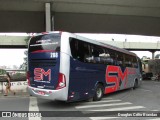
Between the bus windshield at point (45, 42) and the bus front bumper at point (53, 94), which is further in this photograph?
the bus windshield at point (45, 42)

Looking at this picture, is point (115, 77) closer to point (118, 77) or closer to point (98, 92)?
point (118, 77)

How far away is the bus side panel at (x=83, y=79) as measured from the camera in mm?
11370

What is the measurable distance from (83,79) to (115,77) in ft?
13.9

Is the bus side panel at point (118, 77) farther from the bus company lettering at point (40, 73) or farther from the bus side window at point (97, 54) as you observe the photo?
the bus company lettering at point (40, 73)

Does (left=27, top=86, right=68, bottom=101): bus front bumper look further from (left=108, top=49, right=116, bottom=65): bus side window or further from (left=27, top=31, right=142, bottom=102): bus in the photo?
(left=108, top=49, right=116, bottom=65): bus side window

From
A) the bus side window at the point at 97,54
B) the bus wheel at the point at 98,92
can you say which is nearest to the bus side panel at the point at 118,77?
the bus wheel at the point at 98,92

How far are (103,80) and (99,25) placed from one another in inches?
492

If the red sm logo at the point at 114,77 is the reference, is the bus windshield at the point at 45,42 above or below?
above

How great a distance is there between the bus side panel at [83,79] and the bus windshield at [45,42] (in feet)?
3.30

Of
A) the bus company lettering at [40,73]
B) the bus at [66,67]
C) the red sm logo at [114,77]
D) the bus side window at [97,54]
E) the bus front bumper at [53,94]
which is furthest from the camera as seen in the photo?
the red sm logo at [114,77]

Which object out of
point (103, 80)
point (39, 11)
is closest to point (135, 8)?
point (39, 11)

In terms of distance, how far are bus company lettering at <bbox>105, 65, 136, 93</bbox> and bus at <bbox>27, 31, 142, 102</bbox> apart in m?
0.54

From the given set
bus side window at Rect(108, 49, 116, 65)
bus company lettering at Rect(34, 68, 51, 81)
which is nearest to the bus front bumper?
bus company lettering at Rect(34, 68, 51, 81)

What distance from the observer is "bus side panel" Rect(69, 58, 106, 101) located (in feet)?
37.3
